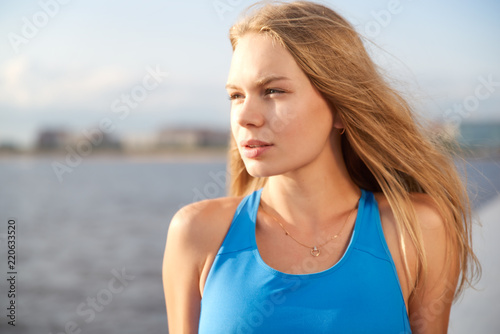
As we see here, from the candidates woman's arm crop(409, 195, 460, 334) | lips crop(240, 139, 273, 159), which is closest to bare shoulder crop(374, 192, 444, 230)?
woman's arm crop(409, 195, 460, 334)

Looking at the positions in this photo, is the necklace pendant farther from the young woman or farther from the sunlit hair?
the sunlit hair


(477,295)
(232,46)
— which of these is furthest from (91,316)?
(232,46)

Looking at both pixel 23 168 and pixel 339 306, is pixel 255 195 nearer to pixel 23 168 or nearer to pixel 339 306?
pixel 339 306

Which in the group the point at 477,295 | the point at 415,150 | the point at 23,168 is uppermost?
the point at 415,150

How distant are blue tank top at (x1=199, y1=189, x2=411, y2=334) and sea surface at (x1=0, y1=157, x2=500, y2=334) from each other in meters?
0.67

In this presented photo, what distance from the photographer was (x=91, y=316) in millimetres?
10891

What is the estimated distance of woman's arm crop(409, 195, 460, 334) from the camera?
6.33 feet

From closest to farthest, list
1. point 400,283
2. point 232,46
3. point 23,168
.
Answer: point 400,283, point 232,46, point 23,168

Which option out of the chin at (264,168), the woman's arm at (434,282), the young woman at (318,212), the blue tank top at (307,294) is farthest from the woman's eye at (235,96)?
the woman's arm at (434,282)

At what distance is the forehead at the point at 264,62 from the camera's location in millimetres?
1826

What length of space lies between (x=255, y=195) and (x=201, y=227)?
0.89 feet

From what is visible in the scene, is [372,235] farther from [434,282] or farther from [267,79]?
[267,79]

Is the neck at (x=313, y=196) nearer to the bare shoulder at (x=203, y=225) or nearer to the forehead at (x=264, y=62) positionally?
the bare shoulder at (x=203, y=225)

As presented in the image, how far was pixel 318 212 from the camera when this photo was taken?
2.03 metres
